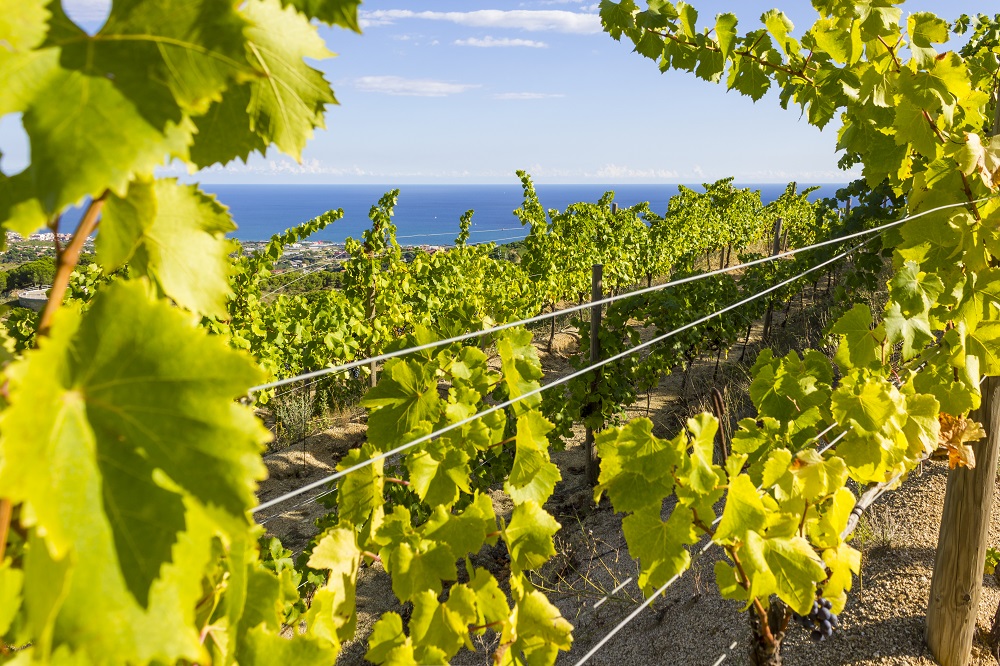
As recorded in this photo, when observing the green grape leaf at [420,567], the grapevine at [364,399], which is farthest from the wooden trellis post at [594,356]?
the green grape leaf at [420,567]

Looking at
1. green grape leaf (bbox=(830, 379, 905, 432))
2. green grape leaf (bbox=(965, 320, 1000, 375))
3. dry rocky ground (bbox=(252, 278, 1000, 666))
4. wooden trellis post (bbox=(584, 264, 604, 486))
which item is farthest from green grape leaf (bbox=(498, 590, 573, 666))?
wooden trellis post (bbox=(584, 264, 604, 486))

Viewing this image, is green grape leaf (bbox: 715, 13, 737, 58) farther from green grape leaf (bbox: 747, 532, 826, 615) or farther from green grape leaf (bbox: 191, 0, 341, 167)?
green grape leaf (bbox: 191, 0, 341, 167)

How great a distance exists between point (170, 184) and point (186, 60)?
0.83 ft

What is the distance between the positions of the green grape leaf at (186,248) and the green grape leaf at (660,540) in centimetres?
119

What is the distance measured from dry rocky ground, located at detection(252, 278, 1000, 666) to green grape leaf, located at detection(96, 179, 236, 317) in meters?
2.25

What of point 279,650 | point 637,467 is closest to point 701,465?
point 637,467

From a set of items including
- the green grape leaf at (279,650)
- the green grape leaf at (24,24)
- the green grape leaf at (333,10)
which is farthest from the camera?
the green grape leaf at (279,650)

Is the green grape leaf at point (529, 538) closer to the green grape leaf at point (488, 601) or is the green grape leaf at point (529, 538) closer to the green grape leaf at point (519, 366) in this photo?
the green grape leaf at point (488, 601)

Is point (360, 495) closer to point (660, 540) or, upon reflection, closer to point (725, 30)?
point (660, 540)

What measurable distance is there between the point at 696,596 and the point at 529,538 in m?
2.97

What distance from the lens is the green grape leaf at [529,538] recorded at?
1.59m

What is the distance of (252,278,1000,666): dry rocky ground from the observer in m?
3.20

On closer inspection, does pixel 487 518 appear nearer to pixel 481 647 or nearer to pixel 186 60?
pixel 186 60

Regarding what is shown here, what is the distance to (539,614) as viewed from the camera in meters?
1.46
